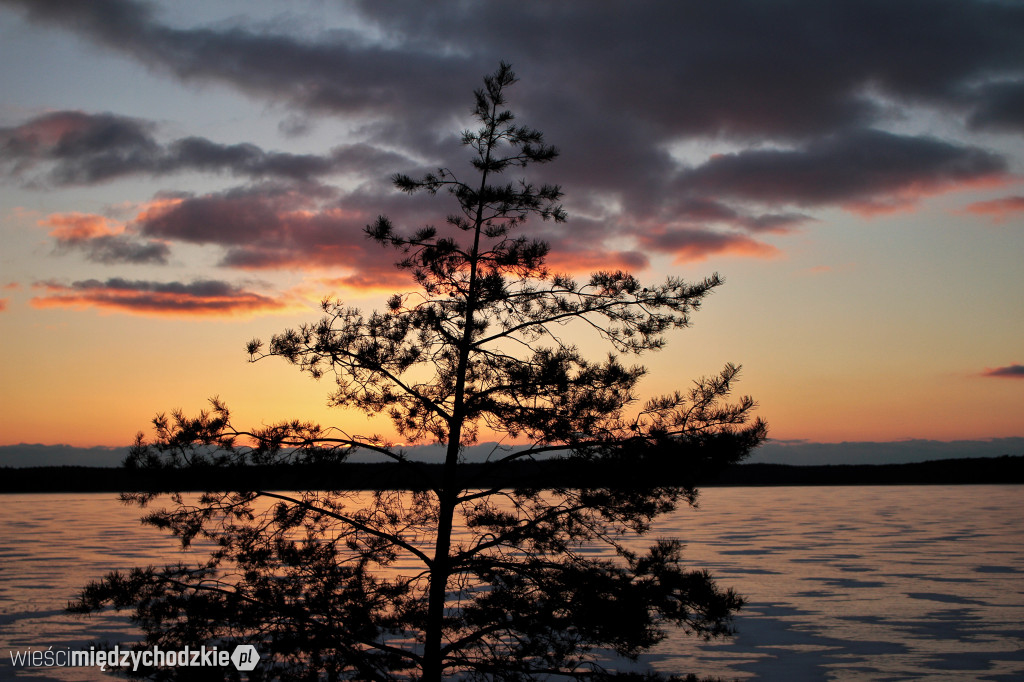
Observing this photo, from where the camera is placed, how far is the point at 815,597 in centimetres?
2381

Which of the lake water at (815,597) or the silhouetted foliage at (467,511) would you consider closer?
the silhouetted foliage at (467,511)

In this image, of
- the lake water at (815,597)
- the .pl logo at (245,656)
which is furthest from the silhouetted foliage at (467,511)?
the lake water at (815,597)

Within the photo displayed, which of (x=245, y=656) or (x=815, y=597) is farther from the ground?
(x=245, y=656)

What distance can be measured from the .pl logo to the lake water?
10.9 metres

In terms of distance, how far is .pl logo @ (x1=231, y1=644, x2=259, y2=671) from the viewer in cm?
818

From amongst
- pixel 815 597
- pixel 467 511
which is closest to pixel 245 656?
pixel 467 511

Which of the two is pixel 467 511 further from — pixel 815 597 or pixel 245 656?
pixel 815 597

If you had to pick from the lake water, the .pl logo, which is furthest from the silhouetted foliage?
the lake water

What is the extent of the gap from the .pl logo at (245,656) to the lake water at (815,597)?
35.8 feet

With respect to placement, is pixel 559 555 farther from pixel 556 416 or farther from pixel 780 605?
pixel 780 605

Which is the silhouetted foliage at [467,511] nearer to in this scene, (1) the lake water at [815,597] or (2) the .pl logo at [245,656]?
(2) the .pl logo at [245,656]

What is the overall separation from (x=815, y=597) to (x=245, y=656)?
19.7 metres

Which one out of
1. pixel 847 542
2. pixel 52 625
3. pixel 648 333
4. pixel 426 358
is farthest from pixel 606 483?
pixel 847 542

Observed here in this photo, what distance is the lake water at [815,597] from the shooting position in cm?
1711
